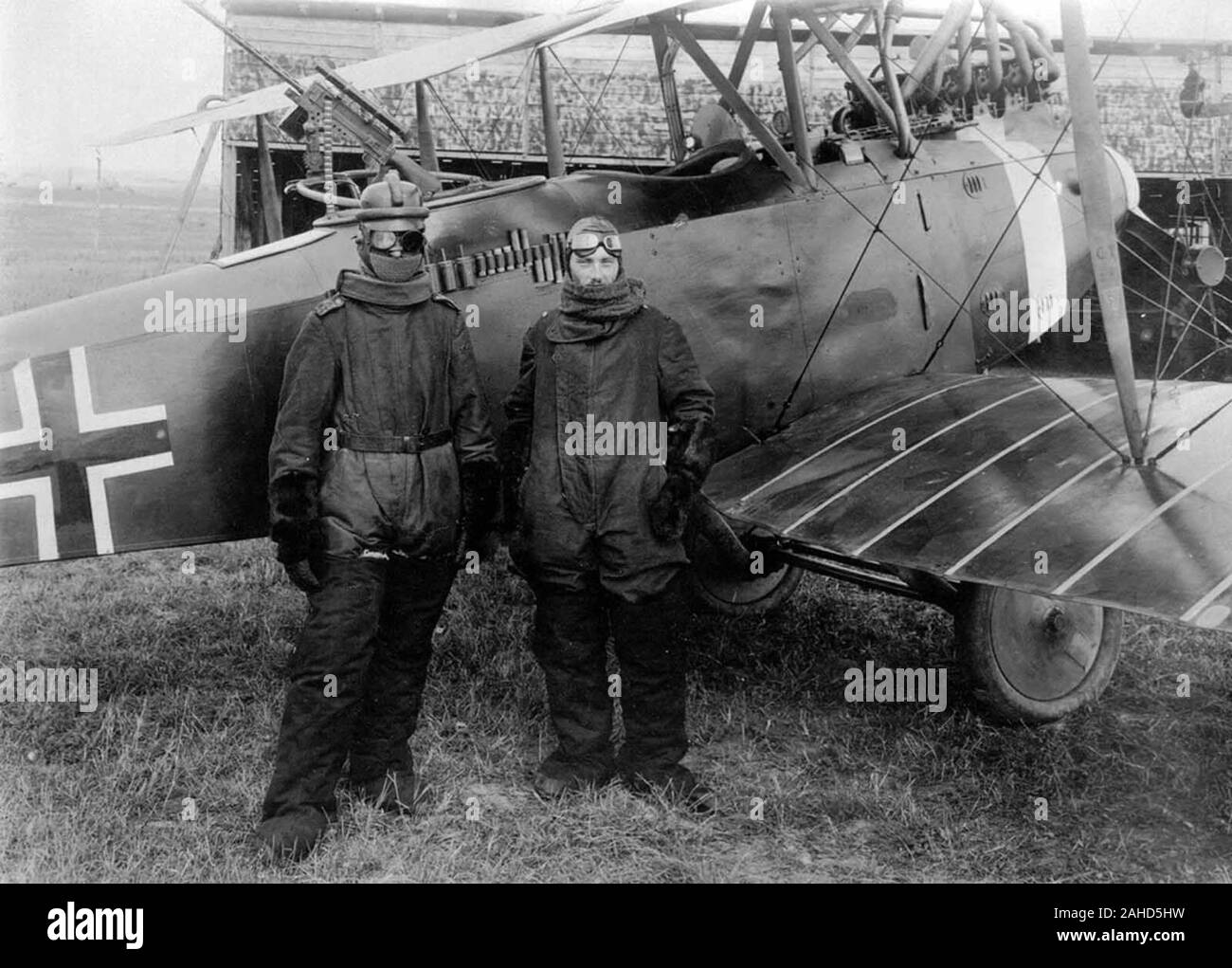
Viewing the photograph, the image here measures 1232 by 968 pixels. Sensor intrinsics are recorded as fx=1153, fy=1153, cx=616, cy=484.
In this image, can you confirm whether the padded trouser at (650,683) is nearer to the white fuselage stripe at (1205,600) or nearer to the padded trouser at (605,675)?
the padded trouser at (605,675)

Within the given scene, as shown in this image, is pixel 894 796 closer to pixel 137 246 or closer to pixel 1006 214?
pixel 1006 214

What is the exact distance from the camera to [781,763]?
4.38 metres

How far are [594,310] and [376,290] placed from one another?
0.72m

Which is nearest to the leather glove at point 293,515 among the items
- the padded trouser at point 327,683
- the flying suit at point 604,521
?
the padded trouser at point 327,683

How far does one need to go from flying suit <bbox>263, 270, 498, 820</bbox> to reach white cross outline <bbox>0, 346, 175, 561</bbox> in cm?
67

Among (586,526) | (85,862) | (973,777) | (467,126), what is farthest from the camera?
(467,126)

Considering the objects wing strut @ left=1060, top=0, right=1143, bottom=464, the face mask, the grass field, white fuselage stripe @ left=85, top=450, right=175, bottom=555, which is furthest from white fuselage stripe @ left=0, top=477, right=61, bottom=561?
wing strut @ left=1060, top=0, right=1143, bottom=464

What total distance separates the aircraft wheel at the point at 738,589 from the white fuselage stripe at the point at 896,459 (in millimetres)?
1321

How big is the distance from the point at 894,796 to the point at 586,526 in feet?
4.79

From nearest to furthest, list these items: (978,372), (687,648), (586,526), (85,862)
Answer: (85,862), (586,526), (687,648), (978,372)

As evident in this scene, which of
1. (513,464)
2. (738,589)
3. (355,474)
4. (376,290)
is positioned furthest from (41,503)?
(738,589)

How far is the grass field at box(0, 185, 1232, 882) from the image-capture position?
11.9 ft

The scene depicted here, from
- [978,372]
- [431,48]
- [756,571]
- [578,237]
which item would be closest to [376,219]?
[578,237]

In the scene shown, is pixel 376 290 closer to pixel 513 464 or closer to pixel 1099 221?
pixel 513 464
